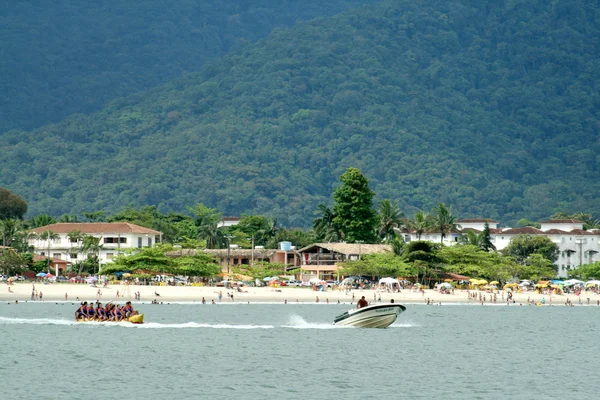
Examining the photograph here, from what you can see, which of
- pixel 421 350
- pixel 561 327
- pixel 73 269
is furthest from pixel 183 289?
pixel 421 350

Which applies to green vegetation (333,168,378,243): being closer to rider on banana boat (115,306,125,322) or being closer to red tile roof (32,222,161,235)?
red tile roof (32,222,161,235)

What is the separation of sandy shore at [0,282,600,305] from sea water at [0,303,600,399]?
924 centimetres

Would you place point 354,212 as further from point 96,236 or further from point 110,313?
point 110,313

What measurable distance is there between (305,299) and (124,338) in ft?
149

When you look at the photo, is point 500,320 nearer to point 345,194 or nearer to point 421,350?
point 421,350

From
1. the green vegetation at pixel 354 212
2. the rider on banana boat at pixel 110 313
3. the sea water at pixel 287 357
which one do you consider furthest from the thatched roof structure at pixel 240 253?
the rider on banana boat at pixel 110 313

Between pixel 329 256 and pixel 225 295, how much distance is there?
26.2 metres

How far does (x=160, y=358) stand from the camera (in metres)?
66.4

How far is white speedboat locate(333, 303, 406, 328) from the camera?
7994 centimetres

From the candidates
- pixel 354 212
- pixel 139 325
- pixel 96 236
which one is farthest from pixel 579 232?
pixel 139 325

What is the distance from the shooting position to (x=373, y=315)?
263 ft

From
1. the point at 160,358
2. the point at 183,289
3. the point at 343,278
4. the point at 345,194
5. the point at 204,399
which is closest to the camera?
the point at 204,399

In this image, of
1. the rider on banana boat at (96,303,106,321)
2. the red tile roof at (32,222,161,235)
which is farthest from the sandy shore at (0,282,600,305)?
the red tile roof at (32,222,161,235)

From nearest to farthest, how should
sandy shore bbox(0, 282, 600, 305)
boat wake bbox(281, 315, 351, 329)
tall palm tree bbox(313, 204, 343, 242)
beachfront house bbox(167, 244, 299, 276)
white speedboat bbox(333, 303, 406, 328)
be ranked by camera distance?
white speedboat bbox(333, 303, 406, 328)
boat wake bbox(281, 315, 351, 329)
sandy shore bbox(0, 282, 600, 305)
beachfront house bbox(167, 244, 299, 276)
tall palm tree bbox(313, 204, 343, 242)
